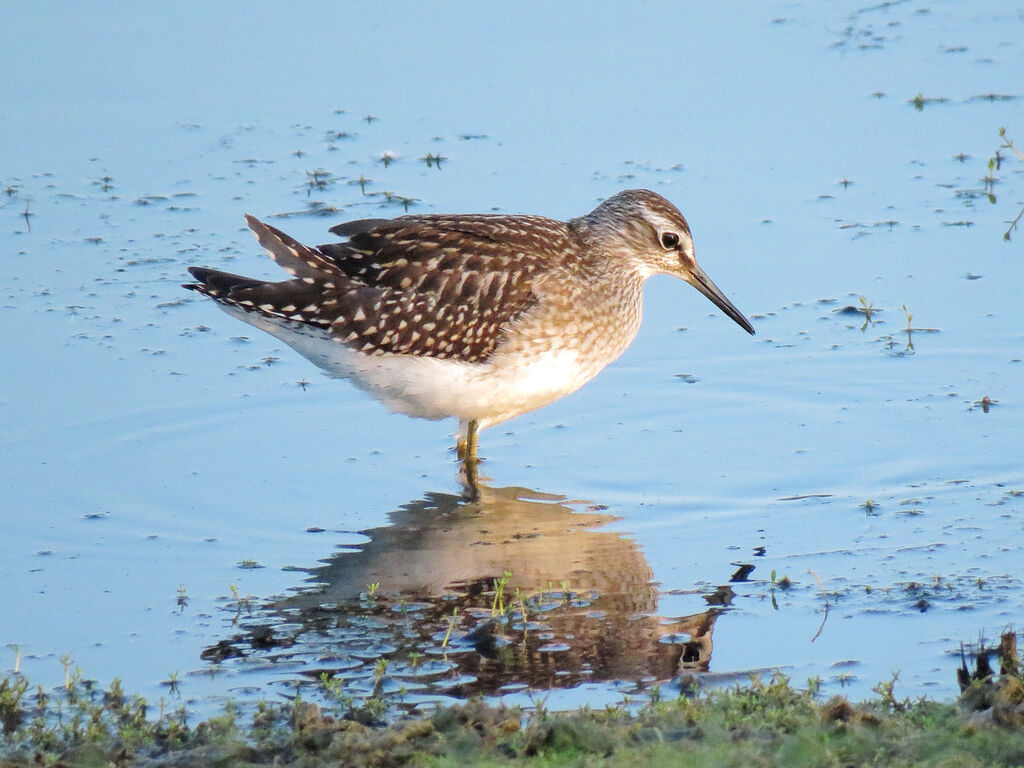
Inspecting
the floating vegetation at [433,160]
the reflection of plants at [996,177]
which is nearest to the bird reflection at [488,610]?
the reflection of plants at [996,177]

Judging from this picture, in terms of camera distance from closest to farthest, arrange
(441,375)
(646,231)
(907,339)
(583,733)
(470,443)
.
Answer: (583,733) → (441,375) → (470,443) → (646,231) → (907,339)

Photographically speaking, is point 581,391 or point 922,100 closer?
point 581,391

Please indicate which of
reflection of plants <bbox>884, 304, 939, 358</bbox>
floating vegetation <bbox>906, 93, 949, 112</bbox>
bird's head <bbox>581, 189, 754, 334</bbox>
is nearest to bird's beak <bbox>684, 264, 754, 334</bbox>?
bird's head <bbox>581, 189, 754, 334</bbox>

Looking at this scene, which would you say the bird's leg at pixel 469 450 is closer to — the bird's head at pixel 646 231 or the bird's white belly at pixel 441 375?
the bird's white belly at pixel 441 375

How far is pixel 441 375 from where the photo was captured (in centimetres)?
831

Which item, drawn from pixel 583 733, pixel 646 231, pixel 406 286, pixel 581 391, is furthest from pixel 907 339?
pixel 583 733

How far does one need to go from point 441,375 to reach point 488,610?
183cm

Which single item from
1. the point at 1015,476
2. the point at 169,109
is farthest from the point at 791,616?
the point at 169,109

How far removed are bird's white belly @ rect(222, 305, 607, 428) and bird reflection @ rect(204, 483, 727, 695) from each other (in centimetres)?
60

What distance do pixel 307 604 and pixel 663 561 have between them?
1603mm

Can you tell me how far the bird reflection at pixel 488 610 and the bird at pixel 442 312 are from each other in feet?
2.23

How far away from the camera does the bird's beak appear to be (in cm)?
924

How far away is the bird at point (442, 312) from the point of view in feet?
27.3

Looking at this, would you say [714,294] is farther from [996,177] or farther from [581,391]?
[996,177]
